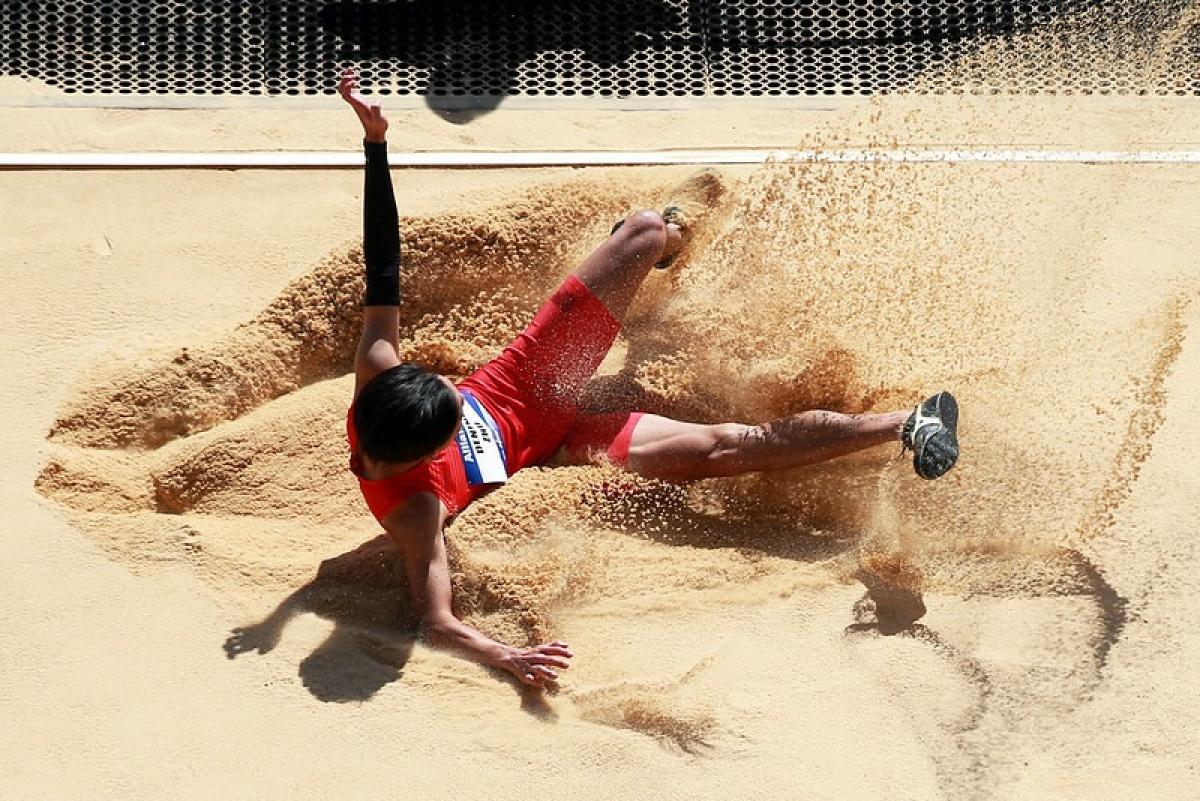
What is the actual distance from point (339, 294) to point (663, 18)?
5.64 feet

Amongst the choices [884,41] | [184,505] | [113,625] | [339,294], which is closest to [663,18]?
[884,41]

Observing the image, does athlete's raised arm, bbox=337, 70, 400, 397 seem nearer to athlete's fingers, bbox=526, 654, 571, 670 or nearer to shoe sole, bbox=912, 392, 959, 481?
athlete's fingers, bbox=526, 654, 571, 670

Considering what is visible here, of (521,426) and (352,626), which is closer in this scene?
(352,626)

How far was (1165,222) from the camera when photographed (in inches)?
168

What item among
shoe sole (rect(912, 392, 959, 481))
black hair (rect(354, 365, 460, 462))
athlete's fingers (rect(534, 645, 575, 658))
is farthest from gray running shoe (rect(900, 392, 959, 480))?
black hair (rect(354, 365, 460, 462))

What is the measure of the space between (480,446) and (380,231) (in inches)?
23.2

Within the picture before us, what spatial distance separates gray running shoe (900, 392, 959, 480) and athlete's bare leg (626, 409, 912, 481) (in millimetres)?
71

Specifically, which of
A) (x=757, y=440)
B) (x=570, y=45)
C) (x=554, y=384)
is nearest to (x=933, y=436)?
(x=757, y=440)

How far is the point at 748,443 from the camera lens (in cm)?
341

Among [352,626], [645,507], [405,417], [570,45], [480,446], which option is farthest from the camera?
[570,45]

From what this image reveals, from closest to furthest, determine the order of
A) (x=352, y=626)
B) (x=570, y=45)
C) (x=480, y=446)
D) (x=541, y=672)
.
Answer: (x=541, y=672)
(x=352, y=626)
(x=480, y=446)
(x=570, y=45)

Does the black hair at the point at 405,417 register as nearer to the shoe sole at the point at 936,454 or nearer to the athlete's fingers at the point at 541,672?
the athlete's fingers at the point at 541,672

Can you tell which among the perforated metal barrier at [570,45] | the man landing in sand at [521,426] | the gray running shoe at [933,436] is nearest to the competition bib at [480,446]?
the man landing in sand at [521,426]

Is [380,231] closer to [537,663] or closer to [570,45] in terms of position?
[537,663]
